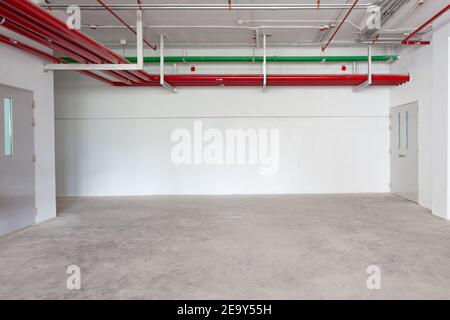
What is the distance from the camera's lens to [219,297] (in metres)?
2.62

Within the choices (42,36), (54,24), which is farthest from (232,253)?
(42,36)

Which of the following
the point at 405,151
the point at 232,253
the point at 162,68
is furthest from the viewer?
the point at 405,151

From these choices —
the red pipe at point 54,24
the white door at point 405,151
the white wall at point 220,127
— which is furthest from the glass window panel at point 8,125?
the white door at point 405,151

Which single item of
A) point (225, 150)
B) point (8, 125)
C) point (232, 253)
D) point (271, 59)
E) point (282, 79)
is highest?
point (271, 59)

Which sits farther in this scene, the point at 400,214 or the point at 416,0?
the point at 400,214

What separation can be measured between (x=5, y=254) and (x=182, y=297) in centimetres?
219

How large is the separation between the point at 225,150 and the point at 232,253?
4.16 m

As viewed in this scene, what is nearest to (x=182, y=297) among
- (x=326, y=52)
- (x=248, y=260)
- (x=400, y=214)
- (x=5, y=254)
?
(x=248, y=260)

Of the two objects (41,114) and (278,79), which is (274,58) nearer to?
(278,79)

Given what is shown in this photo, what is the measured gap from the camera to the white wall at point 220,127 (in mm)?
7602

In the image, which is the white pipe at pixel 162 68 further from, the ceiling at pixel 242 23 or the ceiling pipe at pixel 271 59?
the ceiling pipe at pixel 271 59

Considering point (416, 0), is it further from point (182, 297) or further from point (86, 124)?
point (86, 124)

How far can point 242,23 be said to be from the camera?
586cm

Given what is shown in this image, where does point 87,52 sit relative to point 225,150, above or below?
above
